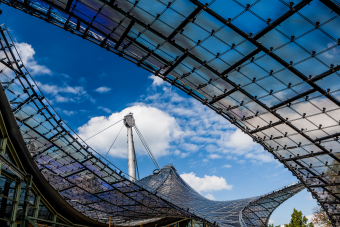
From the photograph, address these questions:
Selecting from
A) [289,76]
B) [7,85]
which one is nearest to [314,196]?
[289,76]

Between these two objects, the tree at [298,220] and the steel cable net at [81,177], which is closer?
the steel cable net at [81,177]

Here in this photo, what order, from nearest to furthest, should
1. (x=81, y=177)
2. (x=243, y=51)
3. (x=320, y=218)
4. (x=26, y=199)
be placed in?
(x=243, y=51)
(x=26, y=199)
(x=81, y=177)
(x=320, y=218)

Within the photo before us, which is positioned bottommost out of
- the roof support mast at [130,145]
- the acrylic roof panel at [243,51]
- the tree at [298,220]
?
the tree at [298,220]

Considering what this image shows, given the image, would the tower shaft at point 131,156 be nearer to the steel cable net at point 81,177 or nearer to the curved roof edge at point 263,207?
the steel cable net at point 81,177

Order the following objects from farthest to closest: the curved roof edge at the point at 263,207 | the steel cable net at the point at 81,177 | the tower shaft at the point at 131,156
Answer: the tower shaft at the point at 131,156 → the curved roof edge at the point at 263,207 → the steel cable net at the point at 81,177

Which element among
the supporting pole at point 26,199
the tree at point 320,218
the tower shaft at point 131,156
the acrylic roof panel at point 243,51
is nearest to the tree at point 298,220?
the tree at point 320,218

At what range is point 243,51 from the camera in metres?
18.4

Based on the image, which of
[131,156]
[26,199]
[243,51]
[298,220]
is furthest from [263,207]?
[26,199]

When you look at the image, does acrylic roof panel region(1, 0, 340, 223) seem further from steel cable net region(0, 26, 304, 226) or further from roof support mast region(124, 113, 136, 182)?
roof support mast region(124, 113, 136, 182)

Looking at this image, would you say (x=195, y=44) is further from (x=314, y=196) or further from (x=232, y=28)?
(x=314, y=196)

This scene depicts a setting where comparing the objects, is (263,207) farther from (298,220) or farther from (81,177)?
(81,177)

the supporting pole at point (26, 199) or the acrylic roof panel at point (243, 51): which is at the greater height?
the acrylic roof panel at point (243, 51)

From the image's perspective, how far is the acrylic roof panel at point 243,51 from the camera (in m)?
15.9

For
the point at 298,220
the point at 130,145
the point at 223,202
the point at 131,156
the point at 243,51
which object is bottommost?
the point at 298,220
